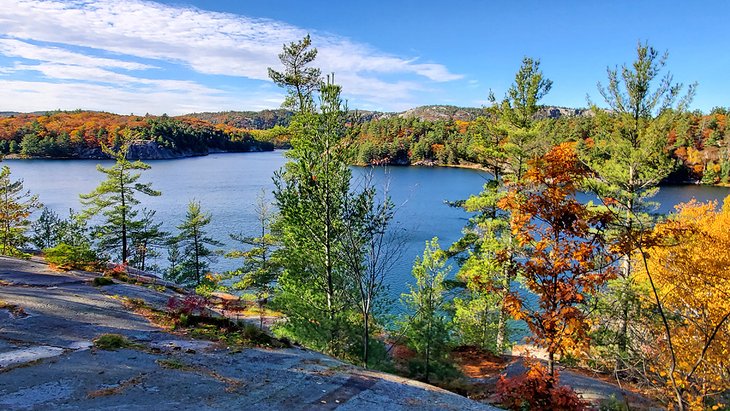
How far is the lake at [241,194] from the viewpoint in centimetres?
4241

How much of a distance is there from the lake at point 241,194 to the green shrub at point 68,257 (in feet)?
37.6

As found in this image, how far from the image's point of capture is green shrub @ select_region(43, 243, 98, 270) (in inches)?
808

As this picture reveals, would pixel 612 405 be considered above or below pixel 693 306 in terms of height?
below

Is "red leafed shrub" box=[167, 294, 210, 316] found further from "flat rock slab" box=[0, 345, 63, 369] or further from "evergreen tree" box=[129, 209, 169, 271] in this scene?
"evergreen tree" box=[129, 209, 169, 271]

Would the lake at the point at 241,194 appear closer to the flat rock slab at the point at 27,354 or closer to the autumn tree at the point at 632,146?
the autumn tree at the point at 632,146

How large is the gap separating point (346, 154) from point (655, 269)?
15.4 metres

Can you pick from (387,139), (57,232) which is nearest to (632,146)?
(57,232)

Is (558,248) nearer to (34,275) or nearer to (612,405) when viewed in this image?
(612,405)

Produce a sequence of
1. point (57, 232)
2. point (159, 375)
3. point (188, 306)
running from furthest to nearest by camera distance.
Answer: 1. point (57, 232)
2. point (188, 306)
3. point (159, 375)

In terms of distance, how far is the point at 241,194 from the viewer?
224 ft

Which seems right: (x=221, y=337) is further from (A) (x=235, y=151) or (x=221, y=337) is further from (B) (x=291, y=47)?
(A) (x=235, y=151)

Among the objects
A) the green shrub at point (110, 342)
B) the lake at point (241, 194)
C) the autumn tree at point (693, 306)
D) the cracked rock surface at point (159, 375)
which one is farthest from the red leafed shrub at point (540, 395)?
the lake at point (241, 194)

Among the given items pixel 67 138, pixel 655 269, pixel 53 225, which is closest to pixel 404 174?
pixel 53 225

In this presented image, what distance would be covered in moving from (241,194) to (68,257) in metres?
47.9
